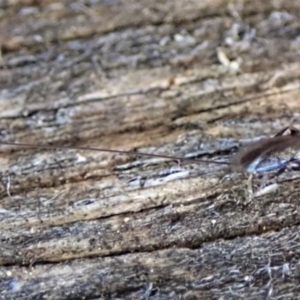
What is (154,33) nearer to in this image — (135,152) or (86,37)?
(86,37)

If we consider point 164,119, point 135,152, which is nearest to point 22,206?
point 135,152

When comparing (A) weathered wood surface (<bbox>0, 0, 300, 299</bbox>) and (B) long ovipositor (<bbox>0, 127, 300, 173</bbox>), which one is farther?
(B) long ovipositor (<bbox>0, 127, 300, 173</bbox>)

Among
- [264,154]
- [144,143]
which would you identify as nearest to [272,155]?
[264,154]

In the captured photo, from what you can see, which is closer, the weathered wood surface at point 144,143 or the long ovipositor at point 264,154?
the weathered wood surface at point 144,143

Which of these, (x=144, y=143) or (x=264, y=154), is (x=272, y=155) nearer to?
(x=264, y=154)
